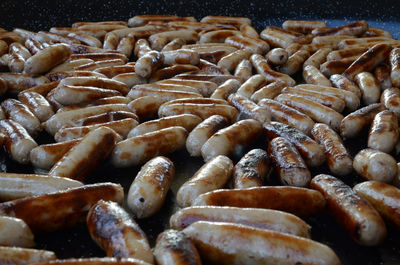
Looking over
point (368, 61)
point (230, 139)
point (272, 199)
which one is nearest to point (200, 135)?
point (230, 139)

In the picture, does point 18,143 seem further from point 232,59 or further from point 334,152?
point 232,59

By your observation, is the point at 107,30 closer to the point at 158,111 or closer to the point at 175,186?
the point at 158,111

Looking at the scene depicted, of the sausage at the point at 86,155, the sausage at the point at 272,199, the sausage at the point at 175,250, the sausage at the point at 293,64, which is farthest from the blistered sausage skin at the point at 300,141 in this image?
the sausage at the point at 293,64

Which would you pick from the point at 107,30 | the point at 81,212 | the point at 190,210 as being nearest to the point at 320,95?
the point at 190,210

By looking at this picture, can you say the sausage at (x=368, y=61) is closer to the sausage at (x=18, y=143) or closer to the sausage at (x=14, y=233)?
the sausage at (x=18, y=143)

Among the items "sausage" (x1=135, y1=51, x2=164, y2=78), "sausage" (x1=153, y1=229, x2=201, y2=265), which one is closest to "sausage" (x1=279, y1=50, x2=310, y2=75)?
"sausage" (x1=135, y1=51, x2=164, y2=78)

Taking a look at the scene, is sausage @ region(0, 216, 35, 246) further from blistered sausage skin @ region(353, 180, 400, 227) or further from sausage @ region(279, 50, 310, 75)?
sausage @ region(279, 50, 310, 75)
